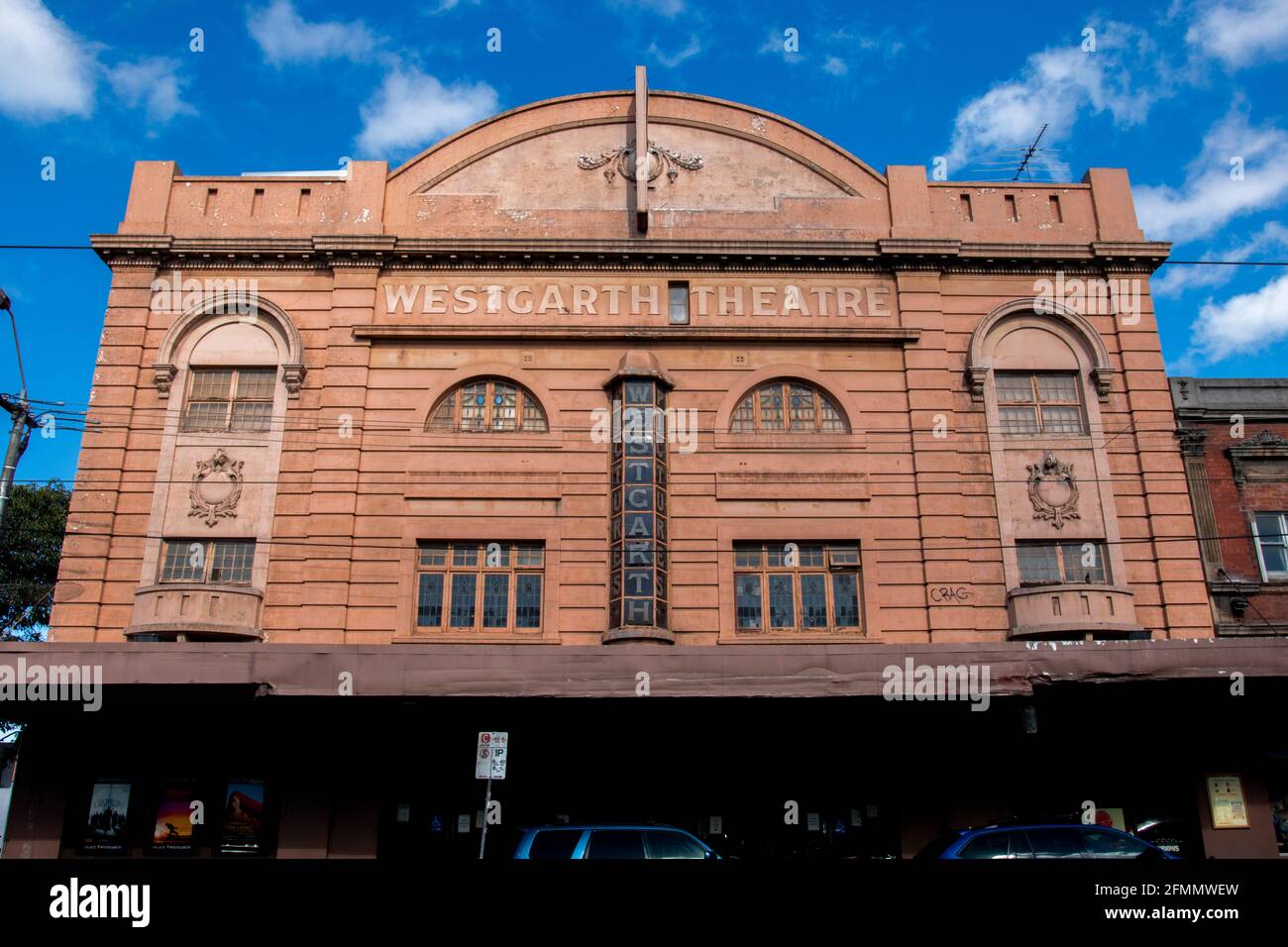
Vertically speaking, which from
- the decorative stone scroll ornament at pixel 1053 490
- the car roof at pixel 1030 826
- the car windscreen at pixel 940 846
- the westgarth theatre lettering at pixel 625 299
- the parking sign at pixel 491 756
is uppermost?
the westgarth theatre lettering at pixel 625 299

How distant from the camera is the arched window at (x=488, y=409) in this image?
22172 millimetres

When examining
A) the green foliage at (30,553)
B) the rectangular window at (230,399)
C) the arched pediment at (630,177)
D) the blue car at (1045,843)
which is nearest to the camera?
the blue car at (1045,843)

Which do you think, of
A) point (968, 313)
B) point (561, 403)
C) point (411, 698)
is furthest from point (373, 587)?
point (968, 313)

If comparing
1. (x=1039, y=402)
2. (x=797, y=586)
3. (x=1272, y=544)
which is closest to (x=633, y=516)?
(x=797, y=586)

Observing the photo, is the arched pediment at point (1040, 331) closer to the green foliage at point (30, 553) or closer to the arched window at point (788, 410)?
the arched window at point (788, 410)

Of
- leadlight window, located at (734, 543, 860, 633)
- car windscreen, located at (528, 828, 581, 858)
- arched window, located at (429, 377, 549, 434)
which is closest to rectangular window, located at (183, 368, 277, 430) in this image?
arched window, located at (429, 377, 549, 434)

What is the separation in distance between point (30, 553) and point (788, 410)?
108 ft

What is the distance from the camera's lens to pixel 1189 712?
65.2 ft

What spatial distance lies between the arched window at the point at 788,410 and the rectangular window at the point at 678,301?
2388 mm

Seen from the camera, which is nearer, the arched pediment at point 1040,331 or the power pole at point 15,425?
the power pole at point 15,425

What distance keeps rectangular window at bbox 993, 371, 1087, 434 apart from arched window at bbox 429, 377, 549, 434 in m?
10.5

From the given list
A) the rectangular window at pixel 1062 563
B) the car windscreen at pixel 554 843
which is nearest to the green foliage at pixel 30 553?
the car windscreen at pixel 554 843
